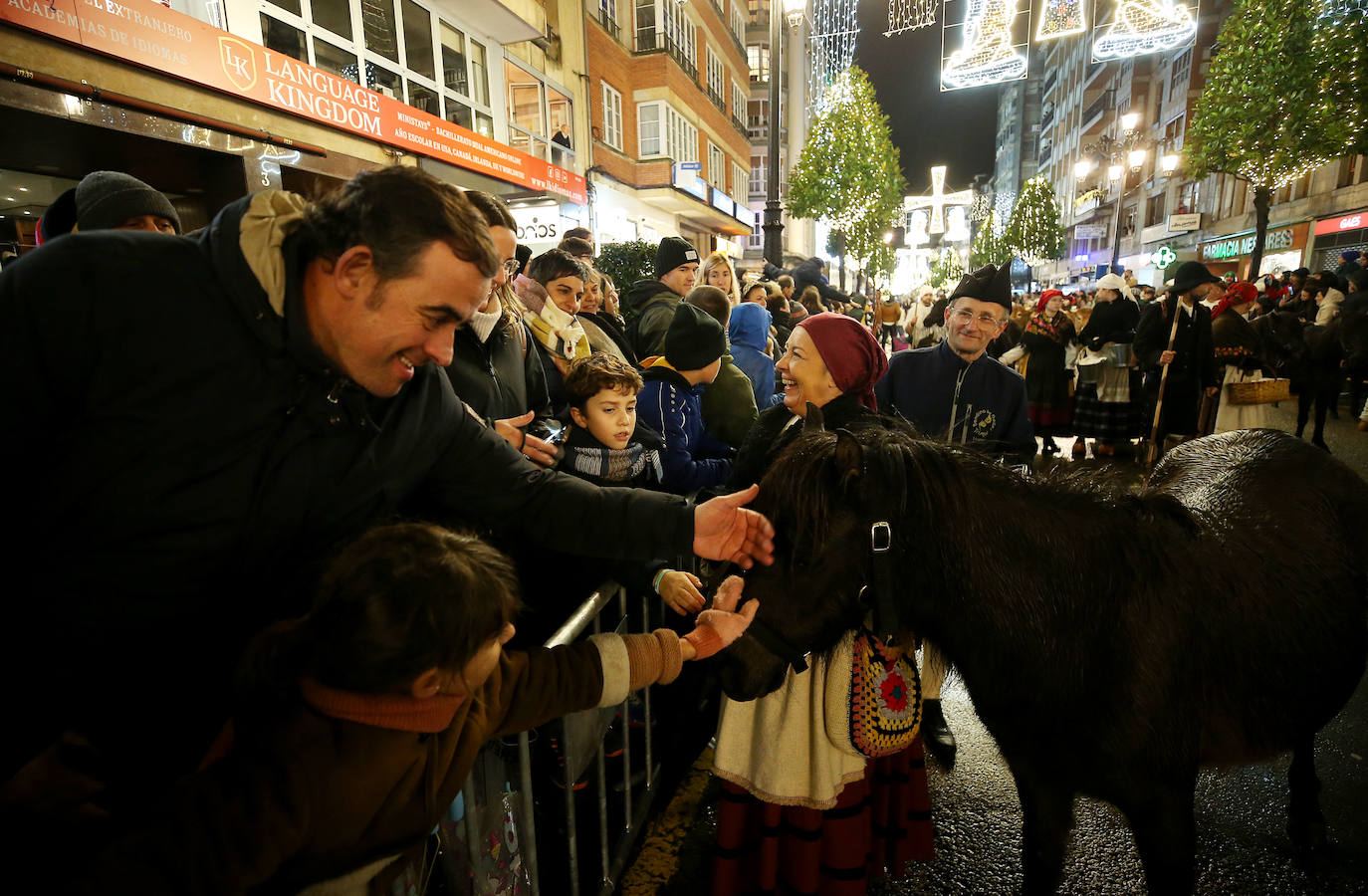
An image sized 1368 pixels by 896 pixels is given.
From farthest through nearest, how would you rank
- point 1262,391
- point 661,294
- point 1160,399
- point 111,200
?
point 1160,399, point 1262,391, point 661,294, point 111,200

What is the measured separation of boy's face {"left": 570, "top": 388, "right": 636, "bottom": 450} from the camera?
2.91m

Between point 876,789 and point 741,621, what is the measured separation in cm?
127

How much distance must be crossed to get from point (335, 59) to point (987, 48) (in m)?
14.0

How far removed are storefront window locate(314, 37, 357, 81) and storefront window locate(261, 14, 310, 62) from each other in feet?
0.80

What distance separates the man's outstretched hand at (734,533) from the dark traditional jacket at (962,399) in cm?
174

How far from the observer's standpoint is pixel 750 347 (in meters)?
5.33

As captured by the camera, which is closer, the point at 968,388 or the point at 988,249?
the point at 968,388

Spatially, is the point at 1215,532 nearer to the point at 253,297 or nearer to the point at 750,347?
the point at 253,297

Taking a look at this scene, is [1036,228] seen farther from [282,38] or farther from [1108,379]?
[282,38]

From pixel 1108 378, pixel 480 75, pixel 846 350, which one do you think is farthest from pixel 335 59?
pixel 1108 378

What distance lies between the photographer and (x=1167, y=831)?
184cm

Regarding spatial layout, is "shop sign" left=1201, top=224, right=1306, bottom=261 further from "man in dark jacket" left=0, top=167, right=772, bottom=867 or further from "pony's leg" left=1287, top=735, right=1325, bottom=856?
"man in dark jacket" left=0, top=167, right=772, bottom=867

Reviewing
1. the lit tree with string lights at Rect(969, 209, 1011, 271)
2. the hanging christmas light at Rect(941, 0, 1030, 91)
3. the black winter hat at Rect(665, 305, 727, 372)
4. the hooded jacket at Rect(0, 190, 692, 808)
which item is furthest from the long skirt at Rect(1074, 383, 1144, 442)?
the lit tree with string lights at Rect(969, 209, 1011, 271)

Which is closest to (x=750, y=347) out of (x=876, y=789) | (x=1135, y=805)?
(x=876, y=789)
